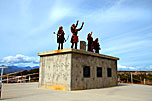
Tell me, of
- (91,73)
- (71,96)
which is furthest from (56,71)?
(71,96)

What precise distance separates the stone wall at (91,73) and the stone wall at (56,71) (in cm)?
47

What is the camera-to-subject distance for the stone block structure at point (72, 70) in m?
10.7

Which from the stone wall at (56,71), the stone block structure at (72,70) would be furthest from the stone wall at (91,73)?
the stone wall at (56,71)

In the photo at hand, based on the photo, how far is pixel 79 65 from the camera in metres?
11.3

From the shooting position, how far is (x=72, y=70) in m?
10.7

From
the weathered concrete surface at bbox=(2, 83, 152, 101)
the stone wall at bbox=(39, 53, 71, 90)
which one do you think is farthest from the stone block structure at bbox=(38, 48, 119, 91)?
Result: the weathered concrete surface at bbox=(2, 83, 152, 101)

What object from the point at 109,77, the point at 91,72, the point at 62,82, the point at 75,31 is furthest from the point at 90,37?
the point at 62,82

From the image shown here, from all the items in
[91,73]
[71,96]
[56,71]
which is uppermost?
[56,71]

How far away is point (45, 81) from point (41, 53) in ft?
8.52

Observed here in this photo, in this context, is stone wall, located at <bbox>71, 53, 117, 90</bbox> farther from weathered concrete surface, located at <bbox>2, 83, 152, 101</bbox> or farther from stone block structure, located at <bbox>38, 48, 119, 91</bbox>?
weathered concrete surface, located at <bbox>2, 83, 152, 101</bbox>

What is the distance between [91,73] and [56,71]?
3.15 metres

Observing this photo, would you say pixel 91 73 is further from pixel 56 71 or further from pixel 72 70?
pixel 56 71

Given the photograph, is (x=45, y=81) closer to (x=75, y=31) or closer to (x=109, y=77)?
(x=75, y=31)

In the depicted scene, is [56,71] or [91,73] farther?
[91,73]
